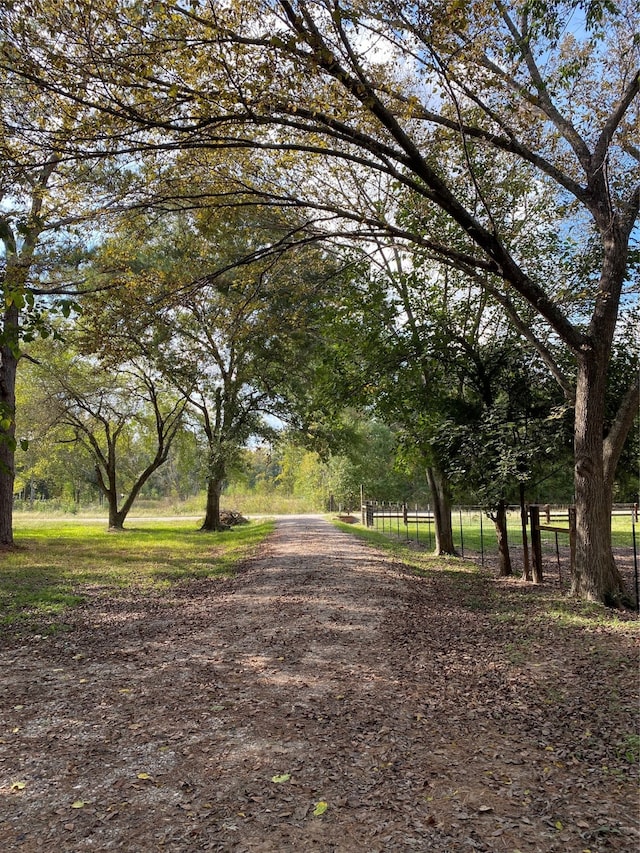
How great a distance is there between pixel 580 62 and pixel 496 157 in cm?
236

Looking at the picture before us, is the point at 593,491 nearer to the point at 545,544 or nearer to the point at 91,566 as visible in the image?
the point at 91,566

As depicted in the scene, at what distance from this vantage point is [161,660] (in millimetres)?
5535

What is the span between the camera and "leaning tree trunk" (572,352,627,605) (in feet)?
25.2

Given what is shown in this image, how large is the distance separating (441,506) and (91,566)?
809cm

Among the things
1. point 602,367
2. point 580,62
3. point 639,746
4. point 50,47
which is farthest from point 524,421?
point 50,47

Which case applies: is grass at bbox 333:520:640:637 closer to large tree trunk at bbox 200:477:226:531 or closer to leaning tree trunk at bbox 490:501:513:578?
leaning tree trunk at bbox 490:501:513:578

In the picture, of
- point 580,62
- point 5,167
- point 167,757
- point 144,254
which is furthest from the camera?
point 144,254

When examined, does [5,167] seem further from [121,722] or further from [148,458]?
[148,458]

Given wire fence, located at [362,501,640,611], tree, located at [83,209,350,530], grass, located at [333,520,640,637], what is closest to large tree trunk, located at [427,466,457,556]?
wire fence, located at [362,501,640,611]

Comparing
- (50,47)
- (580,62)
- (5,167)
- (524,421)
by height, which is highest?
(580,62)

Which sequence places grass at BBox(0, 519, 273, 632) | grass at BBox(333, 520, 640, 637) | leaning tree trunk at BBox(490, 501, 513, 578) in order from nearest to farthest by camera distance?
1. grass at BBox(333, 520, 640, 637)
2. grass at BBox(0, 519, 273, 632)
3. leaning tree trunk at BBox(490, 501, 513, 578)

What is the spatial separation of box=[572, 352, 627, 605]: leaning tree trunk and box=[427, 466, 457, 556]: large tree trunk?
5.22 m

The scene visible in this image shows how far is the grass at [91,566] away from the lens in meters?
8.10

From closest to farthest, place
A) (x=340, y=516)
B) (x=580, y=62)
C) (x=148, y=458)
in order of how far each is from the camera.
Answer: (x=580, y=62), (x=340, y=516), (x=148, y=458)
